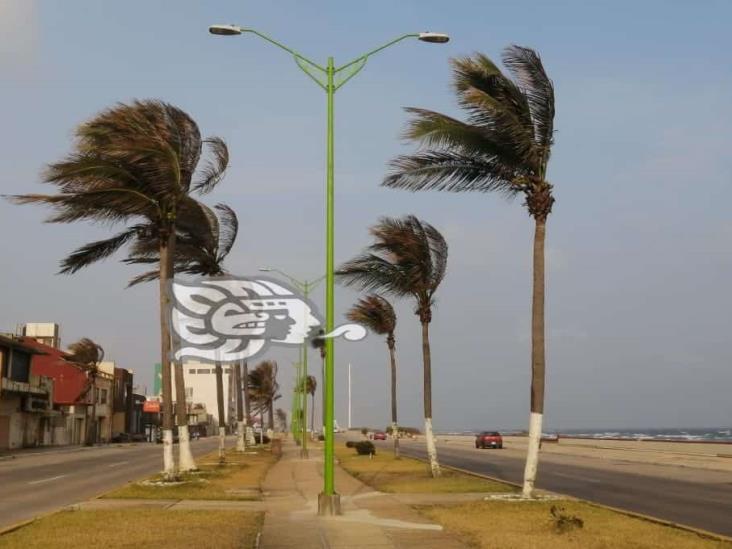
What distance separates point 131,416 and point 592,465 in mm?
79314

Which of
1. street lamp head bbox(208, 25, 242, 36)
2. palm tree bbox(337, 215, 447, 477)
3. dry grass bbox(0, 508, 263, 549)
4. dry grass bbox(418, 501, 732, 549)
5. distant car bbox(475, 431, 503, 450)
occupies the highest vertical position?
street lamp head bbox(208, 25, 242, 36)

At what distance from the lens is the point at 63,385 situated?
84.0 metres

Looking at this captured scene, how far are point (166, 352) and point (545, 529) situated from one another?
44.0 feet

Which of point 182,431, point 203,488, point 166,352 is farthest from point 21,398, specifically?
point 203,488

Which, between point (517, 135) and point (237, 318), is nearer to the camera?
point (517, 135)

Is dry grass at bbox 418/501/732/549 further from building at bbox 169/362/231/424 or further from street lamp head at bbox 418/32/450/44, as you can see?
building at bbox 169/362/231/424

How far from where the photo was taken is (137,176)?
23.3 metres

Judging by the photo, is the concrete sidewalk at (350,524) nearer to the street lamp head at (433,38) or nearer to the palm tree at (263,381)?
the street lamp head at (433,38)

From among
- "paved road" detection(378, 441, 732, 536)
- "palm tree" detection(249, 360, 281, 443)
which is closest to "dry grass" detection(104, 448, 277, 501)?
"paved road" detection(378, 441, 732, 536)

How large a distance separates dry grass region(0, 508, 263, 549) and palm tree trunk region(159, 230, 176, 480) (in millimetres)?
6703

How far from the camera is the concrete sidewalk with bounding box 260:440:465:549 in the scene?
12.5m

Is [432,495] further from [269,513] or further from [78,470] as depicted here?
[78,470]

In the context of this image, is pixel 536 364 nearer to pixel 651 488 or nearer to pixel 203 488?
pixel 651 488

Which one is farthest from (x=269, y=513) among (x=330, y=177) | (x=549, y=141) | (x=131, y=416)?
(x=131, y=416)
